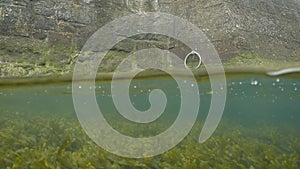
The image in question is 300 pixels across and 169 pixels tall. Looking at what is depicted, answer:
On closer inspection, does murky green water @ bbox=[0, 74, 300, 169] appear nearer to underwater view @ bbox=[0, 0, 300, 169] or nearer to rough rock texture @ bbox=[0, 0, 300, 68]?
underwater view @ bbox=[0, 0, 300, 169]

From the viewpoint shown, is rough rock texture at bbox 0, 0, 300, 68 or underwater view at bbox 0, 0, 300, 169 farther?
rough rock texture at bbox 0, 0, 300, 68

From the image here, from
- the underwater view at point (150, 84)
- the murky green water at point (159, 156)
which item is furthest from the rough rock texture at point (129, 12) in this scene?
the murky green water at point (159, 156)

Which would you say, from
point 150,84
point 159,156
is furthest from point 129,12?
point 159,156

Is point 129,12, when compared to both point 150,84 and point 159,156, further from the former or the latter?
point 159,156

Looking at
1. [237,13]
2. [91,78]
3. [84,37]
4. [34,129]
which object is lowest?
[34,129]

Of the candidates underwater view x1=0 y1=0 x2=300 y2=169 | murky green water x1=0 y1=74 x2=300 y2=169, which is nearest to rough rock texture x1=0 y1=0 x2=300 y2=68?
underwater view x1=0 y1=0 x2=300 y2=169

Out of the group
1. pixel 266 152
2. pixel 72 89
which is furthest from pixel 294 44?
pixel 266 152

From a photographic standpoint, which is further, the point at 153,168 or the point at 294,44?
the point at 294,44

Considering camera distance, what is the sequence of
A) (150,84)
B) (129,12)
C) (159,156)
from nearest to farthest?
(159,156), (150,84), (129,12)

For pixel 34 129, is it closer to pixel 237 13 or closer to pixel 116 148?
pixel 116 148
